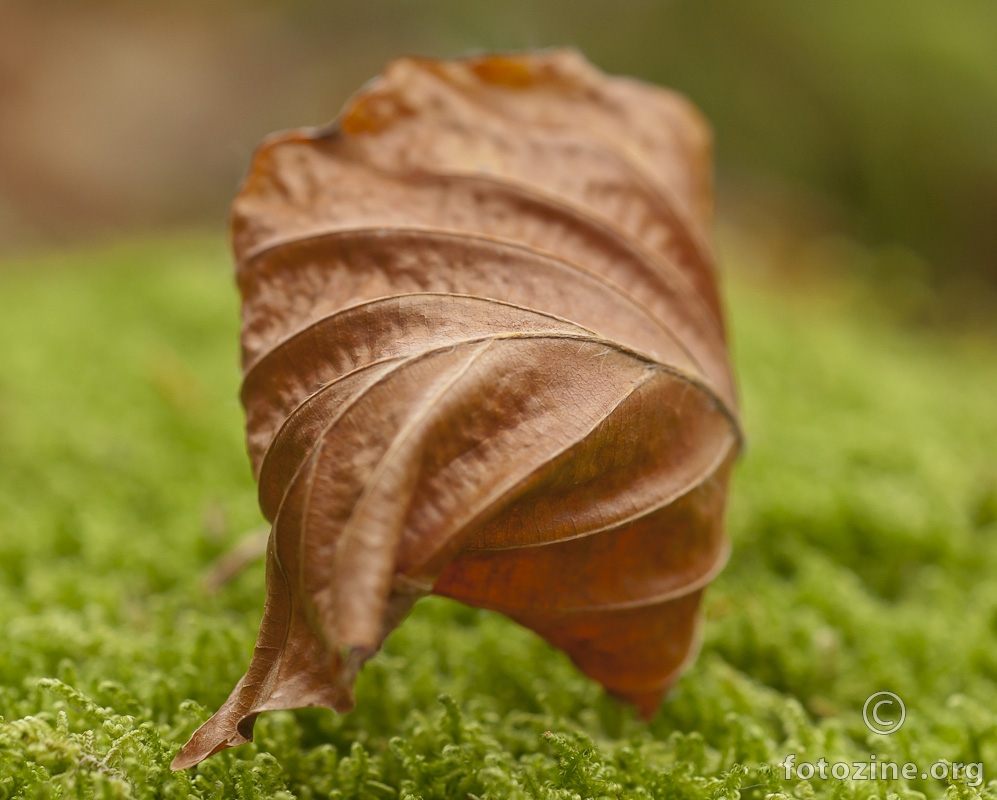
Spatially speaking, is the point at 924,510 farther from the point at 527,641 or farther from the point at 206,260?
the point at 206,260

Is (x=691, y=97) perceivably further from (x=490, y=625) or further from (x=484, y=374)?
(x=484, y=374)

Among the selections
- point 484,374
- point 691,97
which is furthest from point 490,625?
point 691,97

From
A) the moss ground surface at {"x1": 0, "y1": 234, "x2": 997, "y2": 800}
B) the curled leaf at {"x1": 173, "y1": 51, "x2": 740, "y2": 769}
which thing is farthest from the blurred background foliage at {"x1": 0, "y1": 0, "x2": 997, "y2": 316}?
the curled leaf at {"x1": 173, "y1": 51, "x2": 740, "y2": 769}

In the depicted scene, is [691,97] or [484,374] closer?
[484,374]

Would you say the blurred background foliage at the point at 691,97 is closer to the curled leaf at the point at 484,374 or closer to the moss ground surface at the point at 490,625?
the moss ground surface at the point at 490,625

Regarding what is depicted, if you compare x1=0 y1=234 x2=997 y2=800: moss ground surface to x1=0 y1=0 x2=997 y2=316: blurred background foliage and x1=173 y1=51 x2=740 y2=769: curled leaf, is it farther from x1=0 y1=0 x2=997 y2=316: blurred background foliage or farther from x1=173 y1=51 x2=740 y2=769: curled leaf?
x1=0 y1=0 x2=997 y2=316: blurred background foliage
